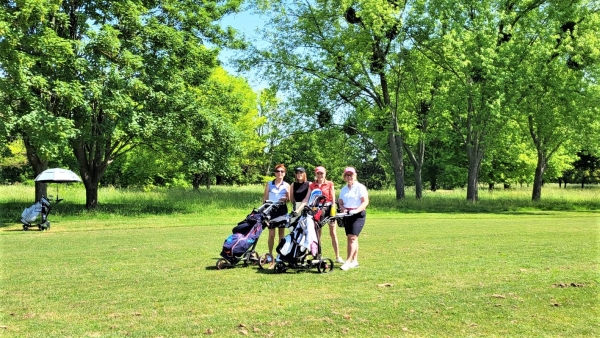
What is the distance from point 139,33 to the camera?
2605 centimetres

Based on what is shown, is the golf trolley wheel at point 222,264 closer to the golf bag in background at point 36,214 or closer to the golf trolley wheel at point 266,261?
the golf trolley wheel at point 266,261

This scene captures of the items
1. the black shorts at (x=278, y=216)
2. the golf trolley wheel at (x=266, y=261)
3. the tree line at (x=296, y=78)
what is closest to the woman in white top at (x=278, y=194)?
the black shorts at (x=278, y=216)

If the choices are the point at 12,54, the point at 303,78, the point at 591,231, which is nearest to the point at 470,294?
the point at 591,231

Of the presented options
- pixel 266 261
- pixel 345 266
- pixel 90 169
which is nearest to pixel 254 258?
pixel 266 261

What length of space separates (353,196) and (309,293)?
269 cm

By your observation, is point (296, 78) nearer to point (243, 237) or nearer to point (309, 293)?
point (243, 237)

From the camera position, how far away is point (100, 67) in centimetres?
2388

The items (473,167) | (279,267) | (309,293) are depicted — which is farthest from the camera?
(473,167)

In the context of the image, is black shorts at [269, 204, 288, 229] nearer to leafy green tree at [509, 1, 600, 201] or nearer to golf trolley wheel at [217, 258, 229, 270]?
golf trolley wheel at [217, 258, 229, 270]

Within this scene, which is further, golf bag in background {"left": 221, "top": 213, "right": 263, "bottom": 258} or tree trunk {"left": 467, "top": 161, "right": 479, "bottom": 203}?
tree trunk {"left": 467, "top": 161, "right": 479, "bottom": 203}

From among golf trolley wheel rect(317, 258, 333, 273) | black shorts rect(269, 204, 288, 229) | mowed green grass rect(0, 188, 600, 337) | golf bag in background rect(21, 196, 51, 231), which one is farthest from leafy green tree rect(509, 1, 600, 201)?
golf bag in background rect(21, 196, 51, 231)

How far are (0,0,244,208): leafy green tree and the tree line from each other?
0.25 feet

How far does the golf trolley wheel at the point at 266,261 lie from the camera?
30.9 feet

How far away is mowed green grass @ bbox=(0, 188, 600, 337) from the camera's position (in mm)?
5598
